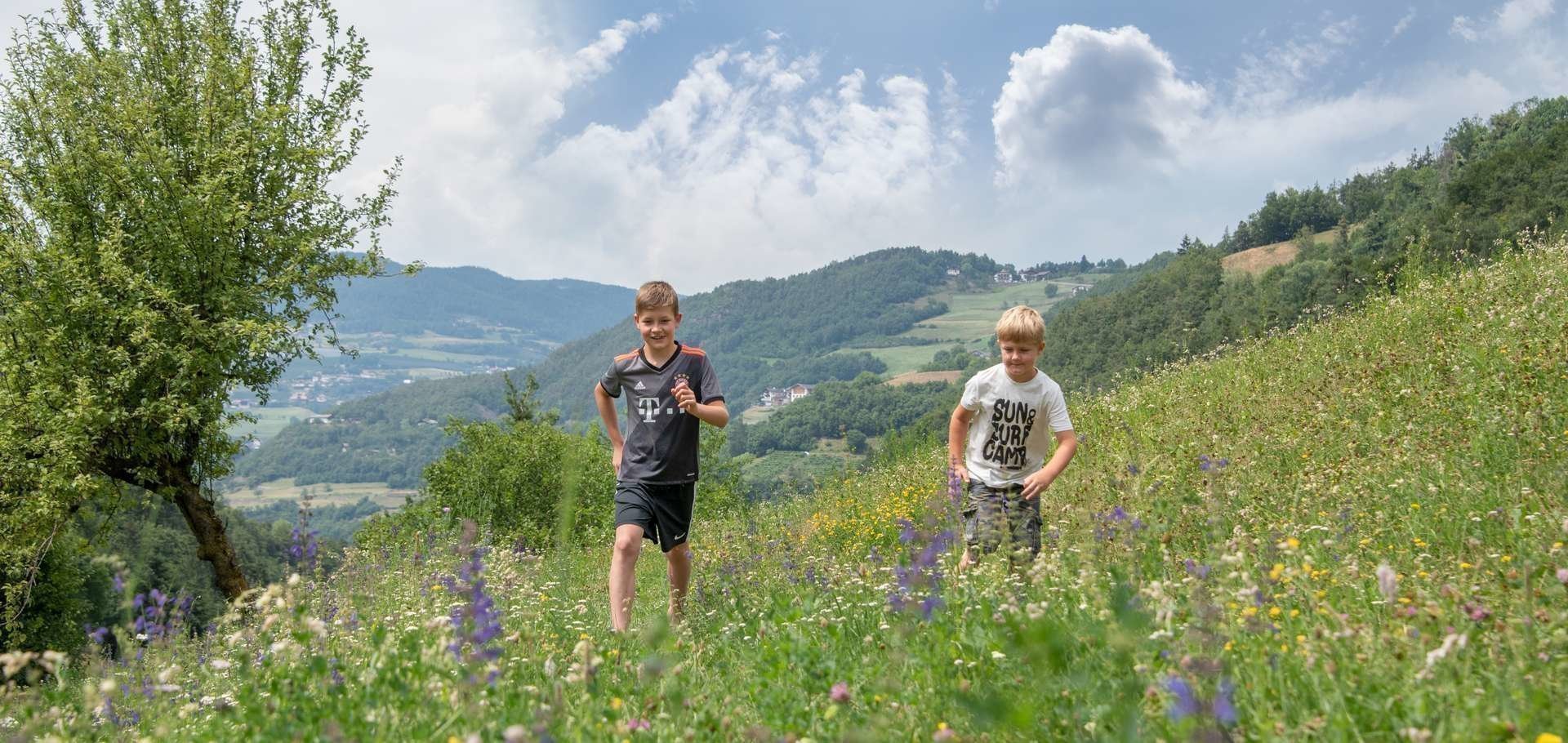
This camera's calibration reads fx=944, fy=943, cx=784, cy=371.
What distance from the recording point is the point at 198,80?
17.0 meters

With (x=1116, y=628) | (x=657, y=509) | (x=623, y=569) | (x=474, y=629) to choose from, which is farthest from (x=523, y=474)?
(x=1116, y=628)

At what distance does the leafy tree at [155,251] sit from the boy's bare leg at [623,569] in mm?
11669

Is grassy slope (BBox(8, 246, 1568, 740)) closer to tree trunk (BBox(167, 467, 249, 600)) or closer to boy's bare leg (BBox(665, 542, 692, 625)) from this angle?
boy's bare leg (BBox(665, 542, 692, 625))

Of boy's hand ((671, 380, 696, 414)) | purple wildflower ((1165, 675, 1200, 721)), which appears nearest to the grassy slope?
purple wildflower ((1165, 675, 1200, 721))

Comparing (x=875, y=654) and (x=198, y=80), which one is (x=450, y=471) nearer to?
(x=198, y=80)

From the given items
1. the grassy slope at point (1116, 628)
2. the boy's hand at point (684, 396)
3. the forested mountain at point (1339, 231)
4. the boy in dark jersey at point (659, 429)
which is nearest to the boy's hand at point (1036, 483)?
the grassy slope at point (1116, 628)

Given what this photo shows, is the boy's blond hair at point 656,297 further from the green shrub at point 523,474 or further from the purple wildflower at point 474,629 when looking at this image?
the green shrub at point 523,474

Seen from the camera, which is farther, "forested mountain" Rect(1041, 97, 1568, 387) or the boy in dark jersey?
"forested mountain" Rect(1041, 97, 1568, 387)

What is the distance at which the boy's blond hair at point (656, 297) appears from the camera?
5.79 metres

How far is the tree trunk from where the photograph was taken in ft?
52.0

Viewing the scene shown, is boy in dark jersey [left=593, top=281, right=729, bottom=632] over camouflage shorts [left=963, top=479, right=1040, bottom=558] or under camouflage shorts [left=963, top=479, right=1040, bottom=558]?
over

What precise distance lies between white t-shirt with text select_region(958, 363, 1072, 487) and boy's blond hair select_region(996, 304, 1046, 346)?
0.71 feet

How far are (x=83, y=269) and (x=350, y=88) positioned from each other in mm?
6007

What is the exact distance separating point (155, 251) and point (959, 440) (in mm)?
Answer: 15081
